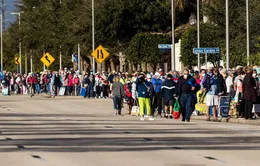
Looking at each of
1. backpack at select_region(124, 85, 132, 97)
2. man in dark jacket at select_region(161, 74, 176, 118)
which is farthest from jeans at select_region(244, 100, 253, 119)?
backpack at select_region(124, 85, 132, 97)

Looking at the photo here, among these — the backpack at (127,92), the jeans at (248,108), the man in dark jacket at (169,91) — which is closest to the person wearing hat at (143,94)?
the man in dark jacket at (169,91)

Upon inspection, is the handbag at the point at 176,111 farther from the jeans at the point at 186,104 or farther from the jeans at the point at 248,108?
the jeans at the point at 248,108

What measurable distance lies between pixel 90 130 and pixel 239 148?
26.2 feet

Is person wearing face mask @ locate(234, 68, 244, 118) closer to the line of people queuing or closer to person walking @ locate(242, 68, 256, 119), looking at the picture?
the line of people queuing

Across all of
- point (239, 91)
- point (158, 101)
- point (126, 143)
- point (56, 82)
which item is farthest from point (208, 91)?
point (56, 82)

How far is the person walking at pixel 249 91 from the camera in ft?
111

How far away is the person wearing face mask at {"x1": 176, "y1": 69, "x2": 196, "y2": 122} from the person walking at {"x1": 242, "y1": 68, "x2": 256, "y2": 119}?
82.9 inches

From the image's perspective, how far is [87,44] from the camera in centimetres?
8100

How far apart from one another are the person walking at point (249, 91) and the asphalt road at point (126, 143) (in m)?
1.37

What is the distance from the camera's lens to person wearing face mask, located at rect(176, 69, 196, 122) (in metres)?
35.2

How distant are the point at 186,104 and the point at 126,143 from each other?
37.7 feet

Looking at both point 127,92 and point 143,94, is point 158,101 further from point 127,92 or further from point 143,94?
point 143,94

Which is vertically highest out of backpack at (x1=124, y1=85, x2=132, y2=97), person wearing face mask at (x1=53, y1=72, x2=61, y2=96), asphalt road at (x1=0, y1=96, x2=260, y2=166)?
person wearing face mask at (x1=53, y1=72, x2=61, y2=96)

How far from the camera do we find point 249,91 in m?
33.8
